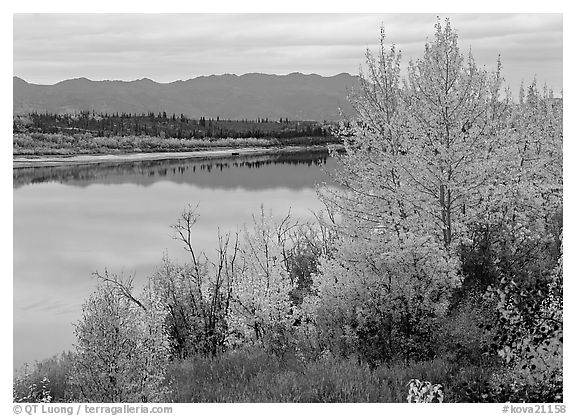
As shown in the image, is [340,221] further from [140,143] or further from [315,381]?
[140,143]

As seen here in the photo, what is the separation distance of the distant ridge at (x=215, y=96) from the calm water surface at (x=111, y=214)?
3.46 ft

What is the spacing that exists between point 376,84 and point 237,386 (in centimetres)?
522

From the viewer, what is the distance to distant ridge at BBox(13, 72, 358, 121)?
11898mm

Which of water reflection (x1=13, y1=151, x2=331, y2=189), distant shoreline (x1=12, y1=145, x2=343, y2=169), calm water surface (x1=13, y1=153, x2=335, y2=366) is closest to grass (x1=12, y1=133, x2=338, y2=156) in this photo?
distant shoreline (x1=12, y1=145, x2=343, y2=169)

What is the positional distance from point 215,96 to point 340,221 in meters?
3.66

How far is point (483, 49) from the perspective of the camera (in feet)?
36.7

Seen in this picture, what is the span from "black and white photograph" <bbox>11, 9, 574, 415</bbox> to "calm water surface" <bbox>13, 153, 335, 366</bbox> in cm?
4

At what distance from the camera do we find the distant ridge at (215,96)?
11898 mm

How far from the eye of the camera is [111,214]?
40.0 ft

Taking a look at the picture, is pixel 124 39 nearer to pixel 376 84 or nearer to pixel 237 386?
pixel 376 84

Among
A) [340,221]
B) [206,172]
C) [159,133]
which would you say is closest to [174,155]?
[206,172]

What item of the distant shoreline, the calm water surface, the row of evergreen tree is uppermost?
the row of evergreen tree

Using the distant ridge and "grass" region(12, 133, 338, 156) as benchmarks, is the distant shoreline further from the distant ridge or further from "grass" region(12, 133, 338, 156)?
the distant ridge
